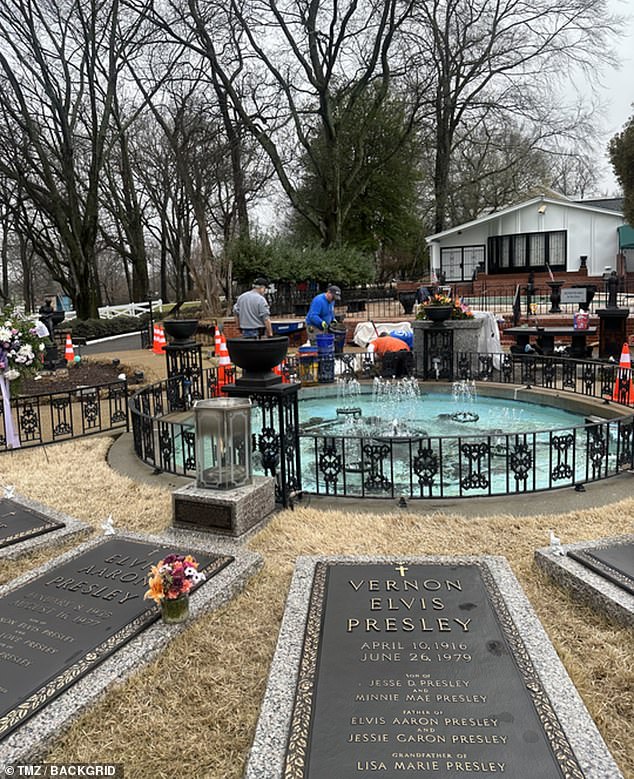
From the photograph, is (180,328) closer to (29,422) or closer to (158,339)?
(29,422)

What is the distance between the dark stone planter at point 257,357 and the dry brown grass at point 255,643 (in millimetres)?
1339

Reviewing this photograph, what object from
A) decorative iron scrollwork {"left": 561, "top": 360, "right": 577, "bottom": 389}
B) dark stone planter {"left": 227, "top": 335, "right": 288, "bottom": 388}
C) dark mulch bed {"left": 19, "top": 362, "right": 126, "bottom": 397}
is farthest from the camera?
dark mulch bed {"left": 19, "top": 362, "right": 126, "bottom": 397}

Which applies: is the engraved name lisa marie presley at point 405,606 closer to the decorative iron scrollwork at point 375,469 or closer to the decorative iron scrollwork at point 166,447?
the decorative iron scrollwork at point 375,469

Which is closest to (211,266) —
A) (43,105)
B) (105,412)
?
(43,105)

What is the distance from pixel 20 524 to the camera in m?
5.19

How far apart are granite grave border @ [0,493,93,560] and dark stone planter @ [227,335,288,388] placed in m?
1.97

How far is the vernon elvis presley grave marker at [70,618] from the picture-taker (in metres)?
2.96

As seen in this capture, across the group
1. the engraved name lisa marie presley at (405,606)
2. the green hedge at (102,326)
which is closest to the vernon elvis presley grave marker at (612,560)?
the engraved name lisa marie presley at (405,606)

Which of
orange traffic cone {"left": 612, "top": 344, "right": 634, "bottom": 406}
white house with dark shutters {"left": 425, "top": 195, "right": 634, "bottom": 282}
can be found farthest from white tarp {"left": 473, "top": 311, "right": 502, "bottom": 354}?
white house with dark shutters {"left": 425, "top": 195, "right": 634, "bottom": 282}

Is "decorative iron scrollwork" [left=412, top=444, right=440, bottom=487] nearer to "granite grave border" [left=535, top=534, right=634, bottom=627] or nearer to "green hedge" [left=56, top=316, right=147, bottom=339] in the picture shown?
"granite grave border" [left=535, top=534, right=634, bottom=627]

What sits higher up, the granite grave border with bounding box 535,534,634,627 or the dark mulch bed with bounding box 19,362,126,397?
the dark mulch bed with bounding box 19,362,126,397

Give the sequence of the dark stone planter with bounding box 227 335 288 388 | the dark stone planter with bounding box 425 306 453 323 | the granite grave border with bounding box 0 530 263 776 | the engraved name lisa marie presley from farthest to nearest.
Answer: the dark stone planter with bounding box 425 306 453 323, the dark stone planter with bounding box 227 335 288 388, the engraved name lisa marie presley, the granite grave border with bounding box 0 530 263 776

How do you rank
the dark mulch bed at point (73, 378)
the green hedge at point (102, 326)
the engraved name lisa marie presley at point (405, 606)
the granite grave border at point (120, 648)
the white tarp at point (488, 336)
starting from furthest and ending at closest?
the green hedge at point (102, 326), the white tarp at point (488, 336), the dark mulch bed at point (73, 378), the engraved name lisa marie presley at point (405, 606), the granite grave border at point (120, 648)

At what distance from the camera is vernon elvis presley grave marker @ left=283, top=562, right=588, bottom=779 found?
7.97 feet
